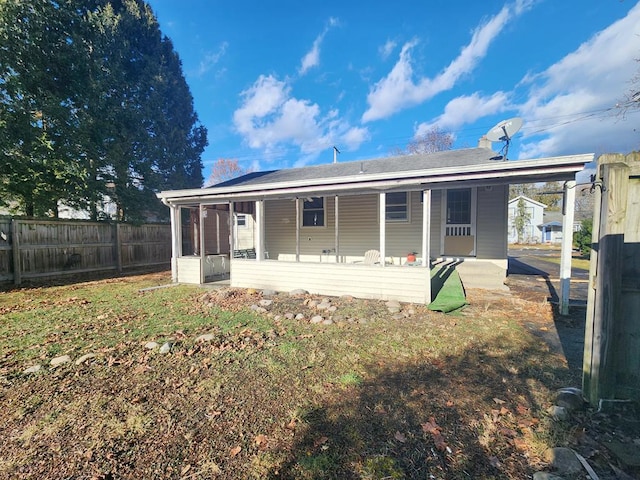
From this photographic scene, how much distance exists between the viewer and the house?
6344mm

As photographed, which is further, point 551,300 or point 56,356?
point 551,300

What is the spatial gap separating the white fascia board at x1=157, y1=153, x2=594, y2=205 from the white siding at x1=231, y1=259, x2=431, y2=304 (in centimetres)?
203

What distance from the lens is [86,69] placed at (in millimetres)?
11641

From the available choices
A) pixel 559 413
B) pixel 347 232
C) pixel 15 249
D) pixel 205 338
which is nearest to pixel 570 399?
pixel 559 413

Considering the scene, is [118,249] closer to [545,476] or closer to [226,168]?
[545,476]

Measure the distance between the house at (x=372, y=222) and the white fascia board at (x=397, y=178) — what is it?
2 centimetres

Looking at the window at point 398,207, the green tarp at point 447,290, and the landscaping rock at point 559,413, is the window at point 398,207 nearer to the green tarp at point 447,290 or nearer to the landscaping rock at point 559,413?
the green tarp at point 447,290

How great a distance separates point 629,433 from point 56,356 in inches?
251

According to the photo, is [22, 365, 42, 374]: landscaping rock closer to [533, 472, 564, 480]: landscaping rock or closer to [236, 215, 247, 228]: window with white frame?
[533, 472, 564, 480]: landscaping rock

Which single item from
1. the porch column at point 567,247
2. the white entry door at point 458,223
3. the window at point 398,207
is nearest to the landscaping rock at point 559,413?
the porch column at point 567,247

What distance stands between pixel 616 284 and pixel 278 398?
3.25m

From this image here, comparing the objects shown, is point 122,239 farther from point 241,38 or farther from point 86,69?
point 241,38

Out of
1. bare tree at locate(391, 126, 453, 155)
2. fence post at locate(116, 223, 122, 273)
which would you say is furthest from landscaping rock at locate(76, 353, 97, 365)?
bare tree at locate(391, 126, 453, 155)

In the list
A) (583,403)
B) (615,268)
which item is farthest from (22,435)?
(615,268)
